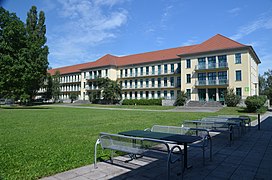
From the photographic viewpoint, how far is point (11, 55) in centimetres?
3041

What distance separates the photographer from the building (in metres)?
39.3

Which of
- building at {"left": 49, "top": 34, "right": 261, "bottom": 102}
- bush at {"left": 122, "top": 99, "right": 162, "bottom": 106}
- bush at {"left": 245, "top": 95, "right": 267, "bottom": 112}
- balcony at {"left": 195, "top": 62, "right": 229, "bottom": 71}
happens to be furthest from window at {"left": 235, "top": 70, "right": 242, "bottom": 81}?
bush at {"left": 122, "top": 99, "right": 162, "bottom": 106}

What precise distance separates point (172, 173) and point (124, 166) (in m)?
1.19

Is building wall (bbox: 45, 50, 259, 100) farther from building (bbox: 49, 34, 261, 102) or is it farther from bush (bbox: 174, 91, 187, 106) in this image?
bush (bbox: 174, 91, 187, 106)

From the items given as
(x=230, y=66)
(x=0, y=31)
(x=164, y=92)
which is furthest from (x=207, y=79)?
(x=0, y=31)

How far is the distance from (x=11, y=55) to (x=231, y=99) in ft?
116

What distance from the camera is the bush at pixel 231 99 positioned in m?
35.6

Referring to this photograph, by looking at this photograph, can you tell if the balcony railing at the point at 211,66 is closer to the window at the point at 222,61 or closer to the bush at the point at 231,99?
the window at the point at 222,61

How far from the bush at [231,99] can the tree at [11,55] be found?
32.8 metres

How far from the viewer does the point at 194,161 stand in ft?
18.5

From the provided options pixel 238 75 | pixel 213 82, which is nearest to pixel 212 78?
pixel 213 82

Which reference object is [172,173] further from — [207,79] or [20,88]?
[207,79]

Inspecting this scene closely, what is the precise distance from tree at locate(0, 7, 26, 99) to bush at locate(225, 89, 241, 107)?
32.8m

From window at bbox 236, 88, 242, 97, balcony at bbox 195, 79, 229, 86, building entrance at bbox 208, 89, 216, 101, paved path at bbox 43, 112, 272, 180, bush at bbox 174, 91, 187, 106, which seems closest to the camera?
paved path at bbox 43, 112, 272, 180
